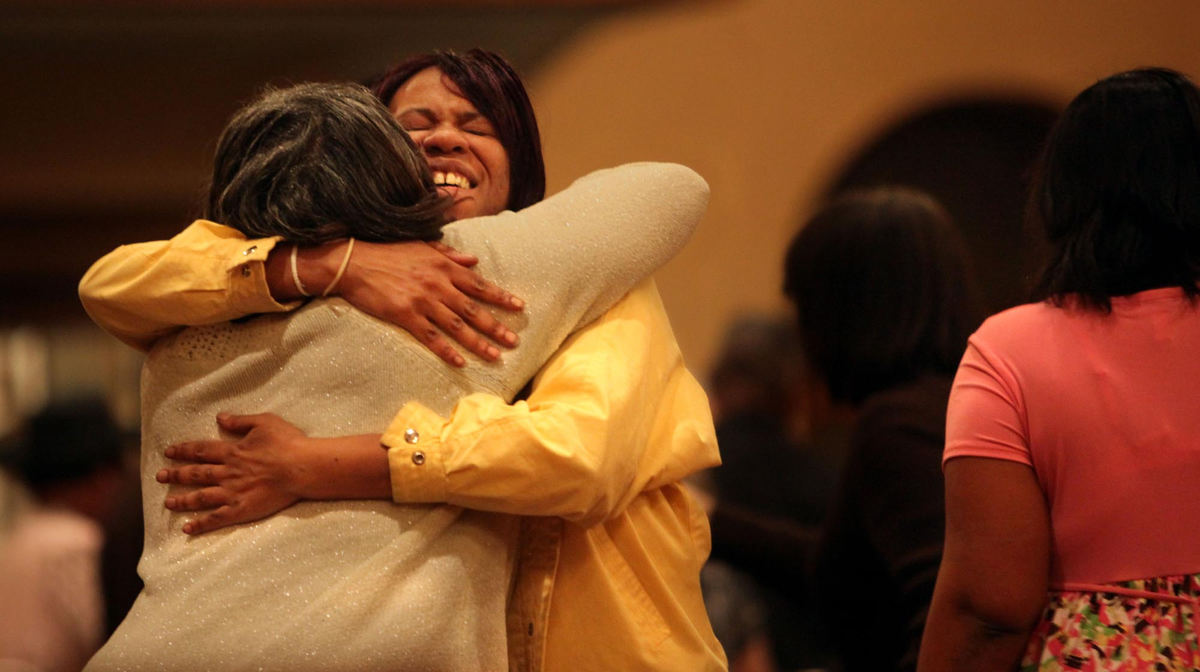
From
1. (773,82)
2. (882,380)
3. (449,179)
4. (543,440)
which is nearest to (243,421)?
(543,440)

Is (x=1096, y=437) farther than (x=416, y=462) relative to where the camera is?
Yes

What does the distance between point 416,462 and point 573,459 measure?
0.18 metres

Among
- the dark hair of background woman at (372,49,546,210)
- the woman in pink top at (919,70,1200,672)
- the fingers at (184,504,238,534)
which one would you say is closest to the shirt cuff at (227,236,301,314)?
the fingers at (184,504,238,534)

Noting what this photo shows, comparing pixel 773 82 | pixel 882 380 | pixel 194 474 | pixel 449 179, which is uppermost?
pixel 449 179

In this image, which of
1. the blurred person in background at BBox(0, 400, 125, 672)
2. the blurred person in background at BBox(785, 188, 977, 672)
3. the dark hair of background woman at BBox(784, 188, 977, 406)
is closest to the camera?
the blurred person in background at BBox(785, 188, 977, 672)

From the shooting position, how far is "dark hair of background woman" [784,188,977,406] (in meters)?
2.41

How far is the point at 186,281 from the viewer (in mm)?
1655

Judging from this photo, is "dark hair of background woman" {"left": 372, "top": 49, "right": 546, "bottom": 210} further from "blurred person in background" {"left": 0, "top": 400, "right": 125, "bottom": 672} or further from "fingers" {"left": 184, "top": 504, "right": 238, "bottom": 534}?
"blurred person in background" {"left": 0, "top": 400, "right": 125, "bottom": 672}

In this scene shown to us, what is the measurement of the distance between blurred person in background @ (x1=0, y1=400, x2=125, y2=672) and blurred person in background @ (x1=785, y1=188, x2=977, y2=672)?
219 cm

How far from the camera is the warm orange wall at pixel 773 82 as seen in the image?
6.98m

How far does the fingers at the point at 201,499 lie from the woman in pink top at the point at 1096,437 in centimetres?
87

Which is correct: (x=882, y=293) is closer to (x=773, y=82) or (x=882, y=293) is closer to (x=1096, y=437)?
(x=1096, y=437)

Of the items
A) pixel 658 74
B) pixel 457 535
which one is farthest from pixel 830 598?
pixel 658 74

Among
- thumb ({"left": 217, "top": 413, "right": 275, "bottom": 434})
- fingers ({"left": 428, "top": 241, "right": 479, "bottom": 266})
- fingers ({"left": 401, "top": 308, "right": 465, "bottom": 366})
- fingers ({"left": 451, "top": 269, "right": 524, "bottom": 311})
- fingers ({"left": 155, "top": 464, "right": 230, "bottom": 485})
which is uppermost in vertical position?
fingers ({"left": 428, "top": 241, "right": 479, "bottom": 266})
